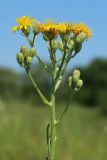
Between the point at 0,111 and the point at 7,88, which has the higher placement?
the point at 0,111

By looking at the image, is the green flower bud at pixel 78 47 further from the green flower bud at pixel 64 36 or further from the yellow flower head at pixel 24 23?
the yellow flower head at pixel 24 23

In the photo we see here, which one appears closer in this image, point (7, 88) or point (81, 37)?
point (81, 37)

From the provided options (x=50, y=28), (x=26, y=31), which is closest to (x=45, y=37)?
(x=50, y=28)

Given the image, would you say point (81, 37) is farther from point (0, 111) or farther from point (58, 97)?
point (58, 97)

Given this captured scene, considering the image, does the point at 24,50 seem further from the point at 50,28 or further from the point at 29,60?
the point at 50,28

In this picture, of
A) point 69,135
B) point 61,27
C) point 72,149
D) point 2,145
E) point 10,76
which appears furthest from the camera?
point 10,76

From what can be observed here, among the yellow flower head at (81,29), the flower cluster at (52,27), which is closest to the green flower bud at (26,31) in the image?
the flower cluster at (52,27)

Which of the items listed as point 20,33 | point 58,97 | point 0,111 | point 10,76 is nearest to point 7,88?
point 58,97

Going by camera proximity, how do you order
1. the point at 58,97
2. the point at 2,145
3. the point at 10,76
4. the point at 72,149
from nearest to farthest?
the point at 2,145
the point at 72,149
the point at 58,97
the point at 10,76
